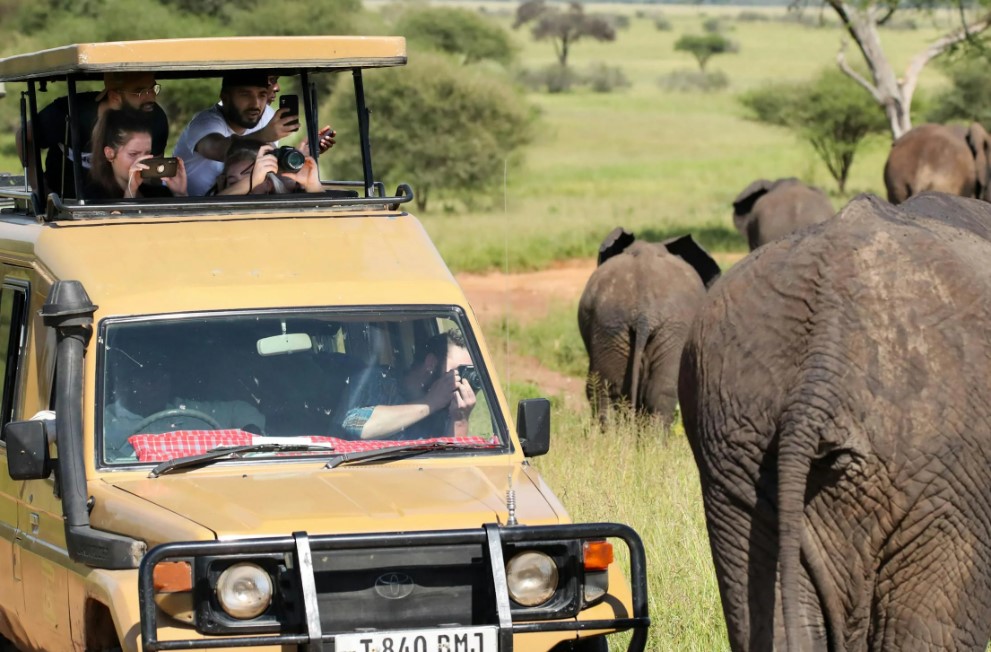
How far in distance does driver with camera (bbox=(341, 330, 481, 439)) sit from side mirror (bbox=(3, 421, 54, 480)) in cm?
97

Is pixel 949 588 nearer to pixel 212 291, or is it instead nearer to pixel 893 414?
pixel 893 414

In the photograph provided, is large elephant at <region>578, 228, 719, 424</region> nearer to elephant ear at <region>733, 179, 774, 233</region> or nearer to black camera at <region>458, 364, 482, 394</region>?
elephant ear at <region>733, 179, 774, 233</region>

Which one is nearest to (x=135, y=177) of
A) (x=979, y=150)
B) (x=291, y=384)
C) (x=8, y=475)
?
(x=8, y=475)

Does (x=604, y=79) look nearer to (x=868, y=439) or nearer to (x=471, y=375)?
(x=471, y=375)

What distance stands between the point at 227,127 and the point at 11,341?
1.59m

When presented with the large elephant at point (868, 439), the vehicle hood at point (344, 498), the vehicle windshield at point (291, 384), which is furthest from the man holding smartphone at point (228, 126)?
the large elephant at point (868, 439)

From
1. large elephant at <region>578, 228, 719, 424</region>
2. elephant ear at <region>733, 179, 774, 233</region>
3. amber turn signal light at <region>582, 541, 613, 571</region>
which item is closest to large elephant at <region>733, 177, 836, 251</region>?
elephant ear at <region>733, 179, 774, 233</region>

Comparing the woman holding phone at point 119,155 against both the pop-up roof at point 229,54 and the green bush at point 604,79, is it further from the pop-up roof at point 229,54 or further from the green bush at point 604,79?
the green bush at point 604,79

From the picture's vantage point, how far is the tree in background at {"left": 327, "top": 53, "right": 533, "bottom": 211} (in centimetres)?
3189

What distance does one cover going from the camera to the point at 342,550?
14.3 ft

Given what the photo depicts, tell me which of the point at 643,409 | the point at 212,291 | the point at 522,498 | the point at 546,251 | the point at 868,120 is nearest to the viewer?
the point at 522,498

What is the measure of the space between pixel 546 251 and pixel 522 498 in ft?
64.2

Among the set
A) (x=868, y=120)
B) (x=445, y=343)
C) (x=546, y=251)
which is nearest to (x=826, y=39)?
(x=868, y=120)

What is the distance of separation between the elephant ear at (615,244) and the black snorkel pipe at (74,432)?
809cm
